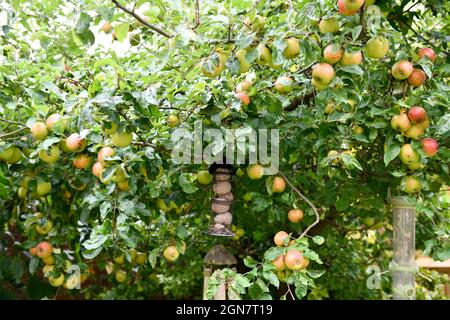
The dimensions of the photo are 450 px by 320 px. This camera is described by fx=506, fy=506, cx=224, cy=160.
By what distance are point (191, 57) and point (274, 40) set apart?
393 mm

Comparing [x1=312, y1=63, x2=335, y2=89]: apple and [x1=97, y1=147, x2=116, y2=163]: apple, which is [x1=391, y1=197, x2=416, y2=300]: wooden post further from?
[x1=97, y1=147, x2=116, y2=163]: apple

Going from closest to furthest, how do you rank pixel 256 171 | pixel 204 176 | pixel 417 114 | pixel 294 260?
pixel 294 260 < pixel 417 114 < pixel 256 171 < pixel 204 176

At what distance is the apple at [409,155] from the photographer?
65.7 inches

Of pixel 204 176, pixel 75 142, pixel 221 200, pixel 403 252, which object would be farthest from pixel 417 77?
pixel 75 142

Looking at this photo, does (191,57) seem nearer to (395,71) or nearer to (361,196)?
(395,71)

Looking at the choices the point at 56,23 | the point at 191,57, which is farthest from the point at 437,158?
the point at 56,23

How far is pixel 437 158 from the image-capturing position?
1931 millimetres

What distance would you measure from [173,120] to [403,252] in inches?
40.1

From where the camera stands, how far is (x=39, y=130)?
1853 millimetres

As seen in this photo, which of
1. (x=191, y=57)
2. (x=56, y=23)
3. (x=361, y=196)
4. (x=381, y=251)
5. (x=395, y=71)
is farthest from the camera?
(x=381, y=251)

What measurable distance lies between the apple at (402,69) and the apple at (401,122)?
0.41ft

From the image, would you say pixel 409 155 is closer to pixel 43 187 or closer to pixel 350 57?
pixel 350 57

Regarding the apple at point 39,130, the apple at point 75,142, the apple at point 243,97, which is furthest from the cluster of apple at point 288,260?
the apple at point 39,130

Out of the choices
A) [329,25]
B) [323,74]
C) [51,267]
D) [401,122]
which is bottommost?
[51,267]
